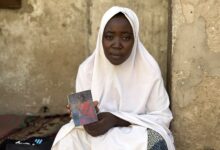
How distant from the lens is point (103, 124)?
362 centimetres

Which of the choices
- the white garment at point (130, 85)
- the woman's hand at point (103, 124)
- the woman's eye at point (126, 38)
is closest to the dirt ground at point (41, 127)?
the white garment at point (130, 85)

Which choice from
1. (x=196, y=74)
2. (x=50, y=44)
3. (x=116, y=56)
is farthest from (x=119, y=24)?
(x=50, y=44)

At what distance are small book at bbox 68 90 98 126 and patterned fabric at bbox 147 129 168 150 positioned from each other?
1.34 feet

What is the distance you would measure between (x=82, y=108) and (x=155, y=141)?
556mm

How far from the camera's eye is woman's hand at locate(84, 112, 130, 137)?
142 inches

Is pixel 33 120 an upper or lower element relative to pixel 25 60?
lower

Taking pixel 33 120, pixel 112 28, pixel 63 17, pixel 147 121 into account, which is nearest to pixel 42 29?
pixel 63 17

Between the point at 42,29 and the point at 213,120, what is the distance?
6.15ft

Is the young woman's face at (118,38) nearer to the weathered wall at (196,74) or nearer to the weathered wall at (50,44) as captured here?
the weathered wall at (196,74)

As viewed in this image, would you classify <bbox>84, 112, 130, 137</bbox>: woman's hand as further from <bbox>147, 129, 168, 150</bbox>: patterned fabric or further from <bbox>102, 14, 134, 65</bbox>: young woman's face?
<bbox>102, 14, 134, 65</bbox>: young woman's face

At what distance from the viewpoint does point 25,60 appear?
5.06m

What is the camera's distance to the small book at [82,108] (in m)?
3.53

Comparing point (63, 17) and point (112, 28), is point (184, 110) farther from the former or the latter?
point (63, 17)

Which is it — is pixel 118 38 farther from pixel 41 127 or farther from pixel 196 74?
pixel 41 127
